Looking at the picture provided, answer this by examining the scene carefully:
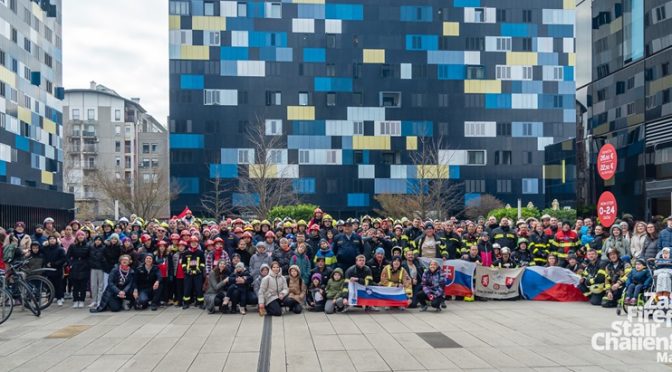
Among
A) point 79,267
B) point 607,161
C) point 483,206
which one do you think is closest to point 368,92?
point 483,206

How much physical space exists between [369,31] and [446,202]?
834 inches

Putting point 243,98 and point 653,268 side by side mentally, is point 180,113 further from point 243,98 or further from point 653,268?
point 653,268

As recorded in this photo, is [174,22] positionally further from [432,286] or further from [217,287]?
[432,286]

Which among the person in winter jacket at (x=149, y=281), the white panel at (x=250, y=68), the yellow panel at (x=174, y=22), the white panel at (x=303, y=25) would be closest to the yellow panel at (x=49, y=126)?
the yellow panel at (x=174, y=22)

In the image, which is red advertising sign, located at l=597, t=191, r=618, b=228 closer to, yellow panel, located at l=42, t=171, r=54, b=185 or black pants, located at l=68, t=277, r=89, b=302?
black pants, located at l=68, t=277, r=89, b=302

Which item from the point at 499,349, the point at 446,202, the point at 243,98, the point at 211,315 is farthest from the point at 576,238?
the point at 243,98

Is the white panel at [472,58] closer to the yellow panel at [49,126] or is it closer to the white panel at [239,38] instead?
the white panel at [239,38]

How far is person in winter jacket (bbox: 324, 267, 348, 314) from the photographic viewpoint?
14.3 m

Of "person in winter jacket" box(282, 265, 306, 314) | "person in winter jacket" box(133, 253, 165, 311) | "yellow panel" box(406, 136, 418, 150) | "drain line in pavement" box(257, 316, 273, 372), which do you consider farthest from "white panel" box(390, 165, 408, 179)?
"drain line in pavement" box(257, 316, 273, 372)

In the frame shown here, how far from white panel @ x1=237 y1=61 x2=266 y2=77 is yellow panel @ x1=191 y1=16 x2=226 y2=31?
4.46 m

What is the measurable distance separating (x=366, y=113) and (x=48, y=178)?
34176mm

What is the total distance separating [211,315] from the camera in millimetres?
14117

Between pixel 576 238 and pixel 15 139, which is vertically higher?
pixel 15 139

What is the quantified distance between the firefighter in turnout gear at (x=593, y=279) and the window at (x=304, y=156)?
169ft
